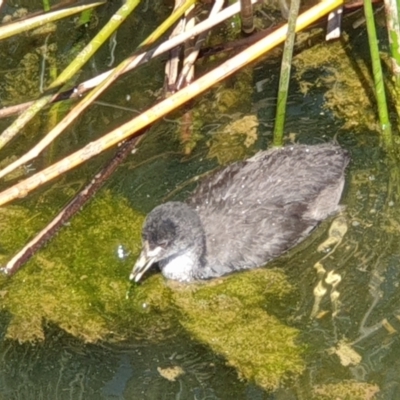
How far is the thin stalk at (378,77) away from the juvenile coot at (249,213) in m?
0.40

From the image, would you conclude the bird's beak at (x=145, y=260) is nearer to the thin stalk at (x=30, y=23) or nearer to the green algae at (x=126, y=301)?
the green algae at (x=126, y=301)

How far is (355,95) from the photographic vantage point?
7.49 metres

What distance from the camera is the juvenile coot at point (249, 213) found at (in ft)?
20.8

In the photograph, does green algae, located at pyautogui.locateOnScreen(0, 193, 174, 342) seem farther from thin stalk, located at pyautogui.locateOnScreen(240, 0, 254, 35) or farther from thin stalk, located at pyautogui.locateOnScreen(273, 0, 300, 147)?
→ thin stalk, located at pyautogui.locateOnScreen(240, 0, 254, 35)

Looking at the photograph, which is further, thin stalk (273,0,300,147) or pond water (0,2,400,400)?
thin stalk (273,0,300,147)

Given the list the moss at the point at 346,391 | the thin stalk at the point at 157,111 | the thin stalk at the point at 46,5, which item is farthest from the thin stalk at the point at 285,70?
the thin stalk at the point at 46,5

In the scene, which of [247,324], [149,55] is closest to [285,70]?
[149,55]

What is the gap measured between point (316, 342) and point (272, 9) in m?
3.50

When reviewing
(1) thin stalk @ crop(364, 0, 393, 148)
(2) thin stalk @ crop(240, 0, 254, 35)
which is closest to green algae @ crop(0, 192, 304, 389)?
(1) thin stalk @ crop(364, 0, 393, 148)

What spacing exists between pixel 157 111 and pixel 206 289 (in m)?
1.19

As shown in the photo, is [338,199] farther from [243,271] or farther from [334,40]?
[334,40]

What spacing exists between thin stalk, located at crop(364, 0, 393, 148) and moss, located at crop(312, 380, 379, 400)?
1908 mm

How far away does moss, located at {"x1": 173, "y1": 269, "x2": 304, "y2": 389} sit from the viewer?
18.6ft

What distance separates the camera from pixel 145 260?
20.4ft
